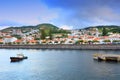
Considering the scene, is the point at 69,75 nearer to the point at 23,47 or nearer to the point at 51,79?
the point at 51,79

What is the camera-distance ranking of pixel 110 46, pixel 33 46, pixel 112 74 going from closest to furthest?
pixel 112 74 → pixel 110 46 → pixel 33 46

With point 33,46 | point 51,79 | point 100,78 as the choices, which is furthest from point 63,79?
point 33,46

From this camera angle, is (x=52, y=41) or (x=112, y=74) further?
(x=52, y=41)

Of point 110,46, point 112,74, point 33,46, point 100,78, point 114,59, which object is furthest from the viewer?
point 33,46

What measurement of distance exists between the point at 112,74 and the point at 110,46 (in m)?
79.7

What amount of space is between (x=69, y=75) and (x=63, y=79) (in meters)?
3.51

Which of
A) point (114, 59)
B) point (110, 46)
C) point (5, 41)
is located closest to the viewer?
point (114, 59)

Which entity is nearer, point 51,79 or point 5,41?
point 51,79

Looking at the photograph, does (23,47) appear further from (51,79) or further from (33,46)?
(51,79)

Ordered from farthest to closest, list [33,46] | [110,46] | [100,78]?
[33,46], [110,46], [100,78]

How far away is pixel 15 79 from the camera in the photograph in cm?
4034

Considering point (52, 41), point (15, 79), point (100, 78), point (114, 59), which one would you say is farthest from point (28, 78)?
point (52, 41)

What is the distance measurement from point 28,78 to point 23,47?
100 meters

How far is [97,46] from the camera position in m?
124
